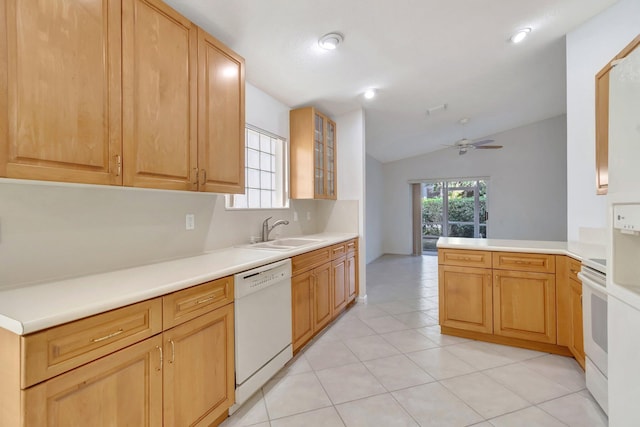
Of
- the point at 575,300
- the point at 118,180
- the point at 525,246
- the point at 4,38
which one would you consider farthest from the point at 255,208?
the point at 575,300

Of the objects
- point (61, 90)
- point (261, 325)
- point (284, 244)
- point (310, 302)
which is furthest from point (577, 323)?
point (61, 90)

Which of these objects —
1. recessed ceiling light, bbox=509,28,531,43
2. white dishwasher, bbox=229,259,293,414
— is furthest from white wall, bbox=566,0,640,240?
white dishwasher, bbox=229,259,293,414

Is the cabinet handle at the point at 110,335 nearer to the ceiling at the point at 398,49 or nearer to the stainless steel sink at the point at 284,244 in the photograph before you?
the stainless steel sink at the point at 284,244

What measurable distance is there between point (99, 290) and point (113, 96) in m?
0.88

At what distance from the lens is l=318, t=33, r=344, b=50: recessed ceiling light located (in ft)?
7.25

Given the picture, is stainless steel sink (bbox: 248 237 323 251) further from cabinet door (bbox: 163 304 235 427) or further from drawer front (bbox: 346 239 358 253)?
cabinet door (bbox: 163 304 235 427)

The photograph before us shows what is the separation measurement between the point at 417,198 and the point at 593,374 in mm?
5948

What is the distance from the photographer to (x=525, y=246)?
8.27 feet

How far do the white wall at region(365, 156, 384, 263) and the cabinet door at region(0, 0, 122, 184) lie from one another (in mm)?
5438

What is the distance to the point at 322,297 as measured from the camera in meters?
2.77

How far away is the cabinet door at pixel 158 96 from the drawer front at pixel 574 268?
2740 millimetres

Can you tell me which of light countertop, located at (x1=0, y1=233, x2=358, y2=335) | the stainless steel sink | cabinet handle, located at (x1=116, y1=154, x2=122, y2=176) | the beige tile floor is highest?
cabinet handle, located at (x1=116, y1=154, x2=122, y2=176)

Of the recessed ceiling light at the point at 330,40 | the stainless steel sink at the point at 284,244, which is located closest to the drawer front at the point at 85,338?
the stainless steel sink at the point at 284,244

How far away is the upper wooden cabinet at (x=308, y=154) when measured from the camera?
3.33 metres
